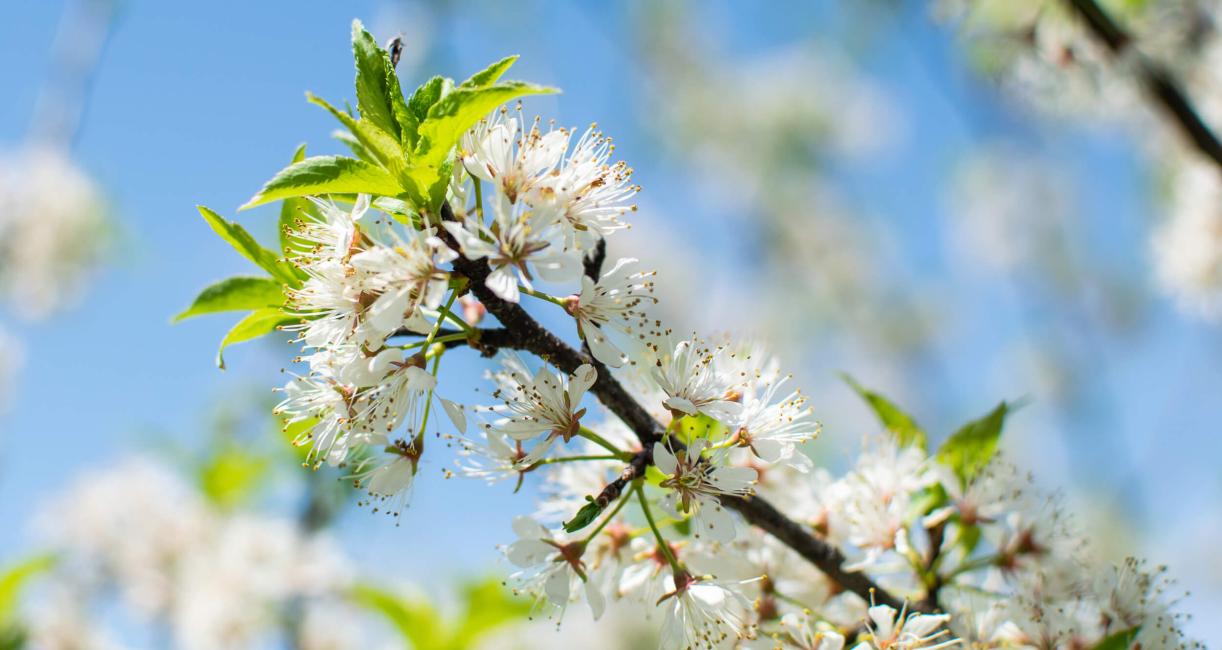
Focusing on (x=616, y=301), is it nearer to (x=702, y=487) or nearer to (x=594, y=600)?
(x=702, y=487)

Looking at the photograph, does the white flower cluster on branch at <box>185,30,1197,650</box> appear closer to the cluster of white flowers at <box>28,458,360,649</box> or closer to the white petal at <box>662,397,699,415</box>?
the white petal at <box>662,397,699,415</box>

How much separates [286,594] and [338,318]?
3.46 meters

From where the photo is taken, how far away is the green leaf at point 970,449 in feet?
5.52

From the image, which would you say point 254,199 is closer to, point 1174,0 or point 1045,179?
point 1174,0

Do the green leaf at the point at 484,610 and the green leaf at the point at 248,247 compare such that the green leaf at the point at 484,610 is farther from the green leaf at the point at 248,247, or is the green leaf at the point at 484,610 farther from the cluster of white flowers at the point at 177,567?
the green leaf at the point at 248,247

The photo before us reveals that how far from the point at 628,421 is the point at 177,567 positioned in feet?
15.7

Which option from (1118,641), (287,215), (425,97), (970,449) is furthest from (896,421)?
(287,215)

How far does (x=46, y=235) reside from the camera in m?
6.69

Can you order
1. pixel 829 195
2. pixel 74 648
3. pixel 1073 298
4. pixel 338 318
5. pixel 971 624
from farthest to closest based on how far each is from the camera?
pixel 829 195
pixel 1073 298
pixel 74 648
pixel 971 624
pixel 338 318

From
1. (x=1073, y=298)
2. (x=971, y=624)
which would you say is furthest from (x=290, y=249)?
(x=1073, y=298)

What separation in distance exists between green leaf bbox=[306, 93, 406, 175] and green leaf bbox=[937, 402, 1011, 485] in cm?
113

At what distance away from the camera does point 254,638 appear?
13.9 feet

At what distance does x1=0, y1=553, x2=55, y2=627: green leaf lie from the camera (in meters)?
2.87

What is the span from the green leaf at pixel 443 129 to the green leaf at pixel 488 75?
3 cm
